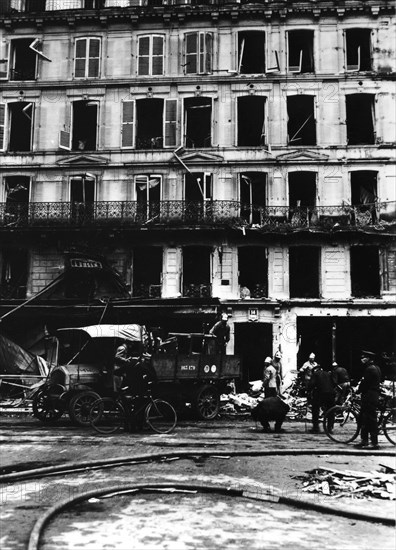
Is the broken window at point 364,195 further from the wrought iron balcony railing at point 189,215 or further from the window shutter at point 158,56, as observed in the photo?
the window shutter at point 158,56

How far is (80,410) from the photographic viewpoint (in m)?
14.7

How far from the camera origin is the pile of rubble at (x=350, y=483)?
7590 millimetres

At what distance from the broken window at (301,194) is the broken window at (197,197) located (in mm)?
3896

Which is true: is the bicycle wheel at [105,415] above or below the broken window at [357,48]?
below

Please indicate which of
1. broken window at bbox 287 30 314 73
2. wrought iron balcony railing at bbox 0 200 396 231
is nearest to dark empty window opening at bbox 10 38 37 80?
wrought iron balcony railing at bbox 0 200 396 231

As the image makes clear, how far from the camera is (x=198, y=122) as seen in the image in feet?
93.2

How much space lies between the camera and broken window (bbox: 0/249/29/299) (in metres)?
27.1

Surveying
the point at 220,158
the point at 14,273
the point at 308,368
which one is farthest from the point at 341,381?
the point at 14,273

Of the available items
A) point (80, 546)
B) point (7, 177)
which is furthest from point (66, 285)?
point (80, 546)

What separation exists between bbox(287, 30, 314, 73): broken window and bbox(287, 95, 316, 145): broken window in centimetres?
148

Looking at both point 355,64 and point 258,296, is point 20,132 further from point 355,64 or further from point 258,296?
point 355,64

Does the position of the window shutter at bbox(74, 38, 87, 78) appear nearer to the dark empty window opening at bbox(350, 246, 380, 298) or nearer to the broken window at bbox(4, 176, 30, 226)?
the broken window at bbox(4, 176, 30, 226)

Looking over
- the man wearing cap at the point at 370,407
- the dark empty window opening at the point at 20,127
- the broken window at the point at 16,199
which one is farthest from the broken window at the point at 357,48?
the man wearing cap at the point at 370,407

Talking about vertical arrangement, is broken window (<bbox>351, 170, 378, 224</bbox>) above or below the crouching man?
above
